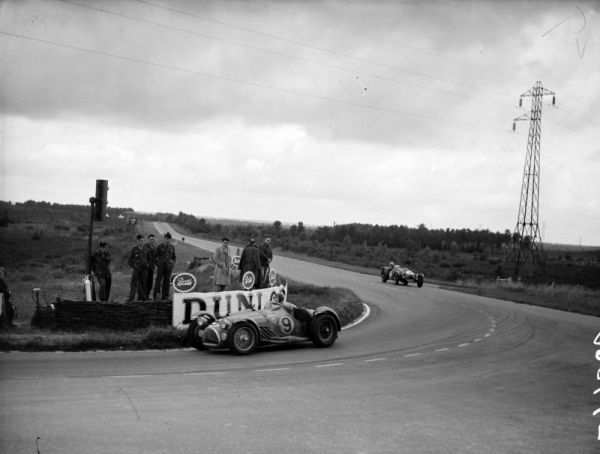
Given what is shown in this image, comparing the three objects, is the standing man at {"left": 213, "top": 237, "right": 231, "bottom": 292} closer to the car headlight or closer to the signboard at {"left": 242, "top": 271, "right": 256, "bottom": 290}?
the signboard at {"left": 242, "top": 271, "right": 256, "bottom": 290}

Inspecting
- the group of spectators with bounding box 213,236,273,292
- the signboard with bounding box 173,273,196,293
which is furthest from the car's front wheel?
the group of spectators with bounding box 213,236,273,292

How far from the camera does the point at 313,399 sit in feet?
28.1

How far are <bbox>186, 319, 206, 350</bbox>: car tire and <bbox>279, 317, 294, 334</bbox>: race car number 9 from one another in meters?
1.67

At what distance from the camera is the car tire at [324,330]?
1323 centimetres

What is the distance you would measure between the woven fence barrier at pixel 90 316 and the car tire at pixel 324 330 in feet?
12.7

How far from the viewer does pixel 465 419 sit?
7867 millimetres

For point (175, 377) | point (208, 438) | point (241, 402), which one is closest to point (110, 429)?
point (208, 438)

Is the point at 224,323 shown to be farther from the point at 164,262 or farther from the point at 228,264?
the point at 228,264

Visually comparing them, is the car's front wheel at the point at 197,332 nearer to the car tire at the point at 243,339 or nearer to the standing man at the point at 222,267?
the car tire at the point at 243,339

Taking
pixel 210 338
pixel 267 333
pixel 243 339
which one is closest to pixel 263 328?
pixel 267 333

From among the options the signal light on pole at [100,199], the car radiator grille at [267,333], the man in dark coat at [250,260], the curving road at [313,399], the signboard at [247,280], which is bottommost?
the curving road at [313,399]

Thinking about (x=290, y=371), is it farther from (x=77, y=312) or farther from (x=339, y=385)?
(x=77, y=312)

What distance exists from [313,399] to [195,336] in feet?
15.2

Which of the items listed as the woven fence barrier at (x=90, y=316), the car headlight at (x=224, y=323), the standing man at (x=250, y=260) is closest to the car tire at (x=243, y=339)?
the car headlight at (x=224, y=323)
